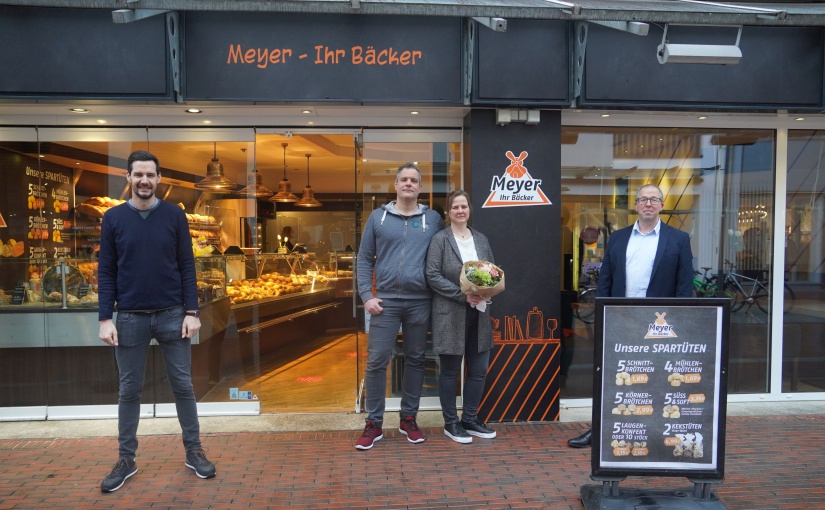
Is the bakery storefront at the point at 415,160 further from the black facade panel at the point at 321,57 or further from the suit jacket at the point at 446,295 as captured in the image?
the suit jacket at the point at 446,295

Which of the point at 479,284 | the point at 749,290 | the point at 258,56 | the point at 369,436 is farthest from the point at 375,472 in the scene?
the point at 749,290

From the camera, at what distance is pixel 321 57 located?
484 centimetres

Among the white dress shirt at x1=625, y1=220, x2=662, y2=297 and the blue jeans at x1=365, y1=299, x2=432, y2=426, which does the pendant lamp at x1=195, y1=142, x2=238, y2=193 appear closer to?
the blue jeans at x1=365, y1=299, x2=432, y2=426

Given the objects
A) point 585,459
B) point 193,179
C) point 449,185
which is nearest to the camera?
point 585,459

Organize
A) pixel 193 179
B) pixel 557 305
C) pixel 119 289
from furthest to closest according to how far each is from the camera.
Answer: pixel 193 179
pixel 557 305
pixel 119 289

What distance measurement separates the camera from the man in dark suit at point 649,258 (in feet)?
13.5

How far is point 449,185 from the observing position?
18.6 ft

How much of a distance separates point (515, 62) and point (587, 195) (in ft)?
5.43

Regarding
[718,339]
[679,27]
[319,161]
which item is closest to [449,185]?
[679,27]

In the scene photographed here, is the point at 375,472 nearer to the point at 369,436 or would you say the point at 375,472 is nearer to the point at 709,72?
the point at 369,436

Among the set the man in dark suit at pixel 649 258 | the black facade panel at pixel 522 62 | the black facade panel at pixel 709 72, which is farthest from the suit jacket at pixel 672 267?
the black facade panel at pixel 522 62

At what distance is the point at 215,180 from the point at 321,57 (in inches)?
81.6

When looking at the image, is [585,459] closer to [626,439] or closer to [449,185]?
[626,439]

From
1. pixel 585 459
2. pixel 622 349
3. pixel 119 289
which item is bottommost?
pixel 585 459
